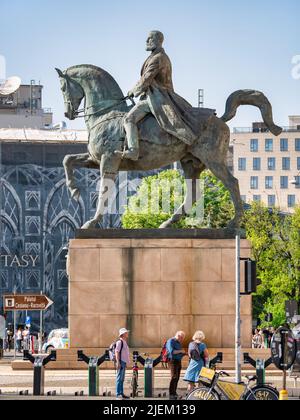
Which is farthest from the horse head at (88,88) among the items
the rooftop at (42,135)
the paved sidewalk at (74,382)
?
the rooftop at (42,135)

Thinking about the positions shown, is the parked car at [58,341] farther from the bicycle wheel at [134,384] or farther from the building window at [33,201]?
the building window at [33,201]

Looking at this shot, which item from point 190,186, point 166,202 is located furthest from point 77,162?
point 166,202

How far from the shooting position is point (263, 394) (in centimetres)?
3191

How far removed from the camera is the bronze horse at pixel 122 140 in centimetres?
4562

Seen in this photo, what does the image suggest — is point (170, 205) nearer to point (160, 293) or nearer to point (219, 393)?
point (160, 293)

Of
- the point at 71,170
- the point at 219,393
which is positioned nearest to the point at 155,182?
the point at 71,170

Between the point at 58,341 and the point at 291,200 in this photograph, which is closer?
the point at 58,341

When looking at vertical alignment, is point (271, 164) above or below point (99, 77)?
above

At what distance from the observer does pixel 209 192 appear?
9756 centimetres

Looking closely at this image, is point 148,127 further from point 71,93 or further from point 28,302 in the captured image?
point 28,302

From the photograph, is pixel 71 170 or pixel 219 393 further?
pixel 71 170

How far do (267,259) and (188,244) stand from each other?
54522 millimetres

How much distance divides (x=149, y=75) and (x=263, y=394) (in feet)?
50.2

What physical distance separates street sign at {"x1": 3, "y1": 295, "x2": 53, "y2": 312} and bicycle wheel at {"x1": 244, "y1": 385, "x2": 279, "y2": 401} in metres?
24.9
